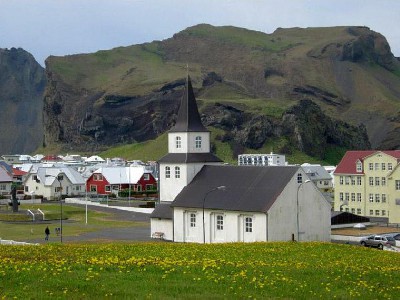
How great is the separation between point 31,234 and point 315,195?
27.8m

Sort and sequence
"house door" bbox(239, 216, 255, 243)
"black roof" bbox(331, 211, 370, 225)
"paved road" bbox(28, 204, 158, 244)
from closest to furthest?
"house door" bbox(239, 216, 255, 243), "paved road" bbox(28, 204, 158, 244), "black roof" bbox(331, 211, 370, 225)

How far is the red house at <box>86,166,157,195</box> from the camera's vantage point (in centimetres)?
12675

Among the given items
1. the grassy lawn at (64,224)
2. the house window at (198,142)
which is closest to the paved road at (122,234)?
the grassy lawn at (64,224)

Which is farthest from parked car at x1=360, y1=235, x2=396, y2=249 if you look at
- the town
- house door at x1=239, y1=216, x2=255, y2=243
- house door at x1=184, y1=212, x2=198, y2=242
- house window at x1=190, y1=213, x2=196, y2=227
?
house window at x1=190, y1=213, x2=196, y2=227

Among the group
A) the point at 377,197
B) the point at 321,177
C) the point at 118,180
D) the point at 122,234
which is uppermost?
the point at 321,177

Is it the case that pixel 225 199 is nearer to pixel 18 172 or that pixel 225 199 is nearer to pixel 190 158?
pixel 190 158

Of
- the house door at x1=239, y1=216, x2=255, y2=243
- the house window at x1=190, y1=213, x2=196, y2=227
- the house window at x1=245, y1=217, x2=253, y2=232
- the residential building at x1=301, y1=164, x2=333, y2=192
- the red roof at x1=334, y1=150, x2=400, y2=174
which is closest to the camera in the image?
the house door at x1=239, y1=216, x2=255, y2=243

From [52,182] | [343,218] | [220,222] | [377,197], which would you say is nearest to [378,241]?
[220,222]

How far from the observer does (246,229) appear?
168ft

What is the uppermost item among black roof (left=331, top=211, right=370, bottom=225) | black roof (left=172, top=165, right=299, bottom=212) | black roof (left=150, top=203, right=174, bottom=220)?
black roof (left=172, top=165, right=299, bottom=212)

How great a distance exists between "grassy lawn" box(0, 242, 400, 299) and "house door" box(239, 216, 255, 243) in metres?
20.8

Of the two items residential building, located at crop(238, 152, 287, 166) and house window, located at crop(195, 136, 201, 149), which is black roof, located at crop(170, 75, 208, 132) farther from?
residential building, located at crop(238, 152, 287, 166)

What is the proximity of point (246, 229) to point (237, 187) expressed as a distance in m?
3.57

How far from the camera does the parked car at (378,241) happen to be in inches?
2176
